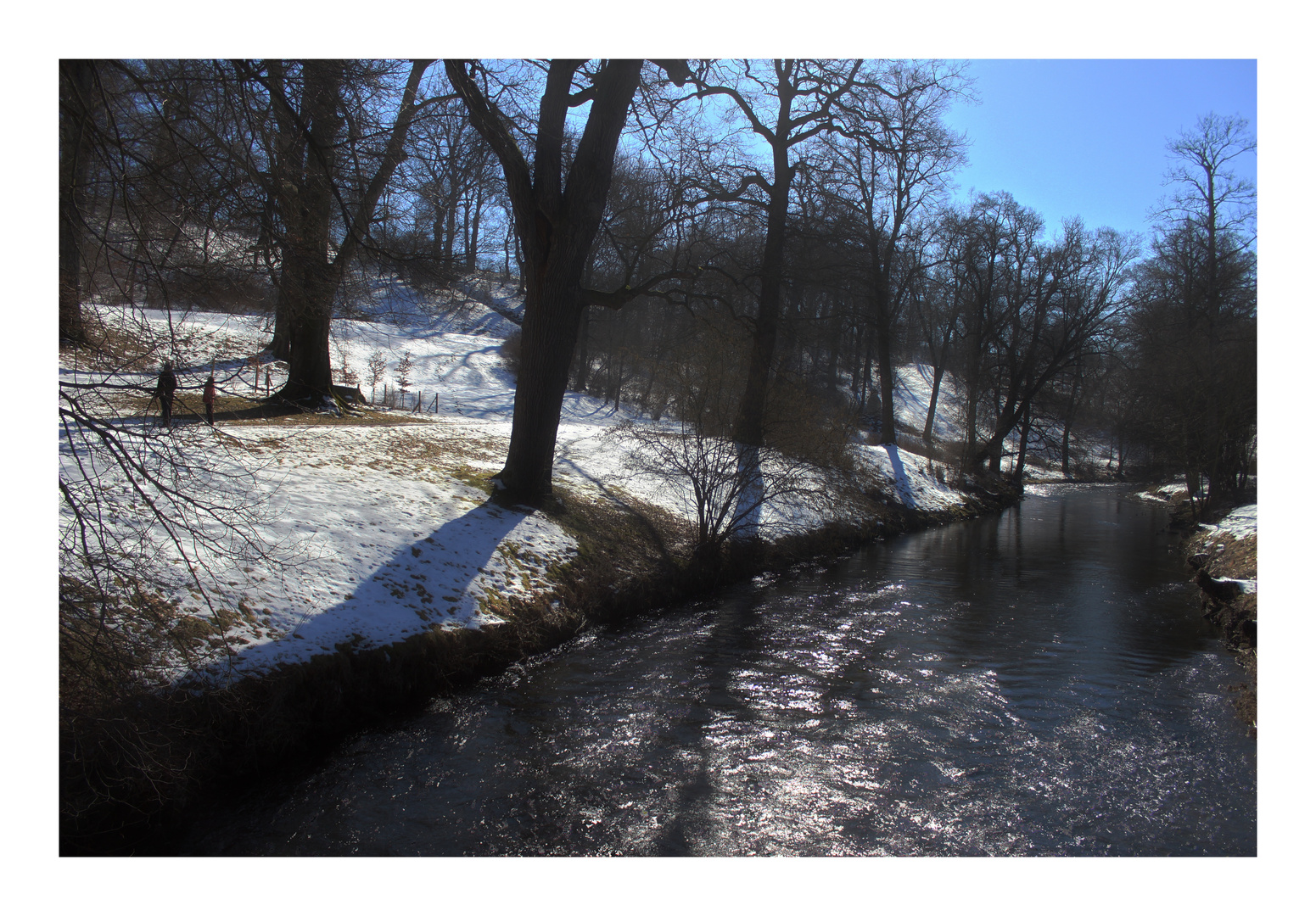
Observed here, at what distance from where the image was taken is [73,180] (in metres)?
4.12

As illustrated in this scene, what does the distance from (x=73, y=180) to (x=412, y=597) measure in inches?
182

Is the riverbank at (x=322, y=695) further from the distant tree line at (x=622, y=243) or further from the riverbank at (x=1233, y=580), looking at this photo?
the riverbank at (x=1233, y=580)

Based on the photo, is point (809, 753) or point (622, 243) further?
point (622, 243)

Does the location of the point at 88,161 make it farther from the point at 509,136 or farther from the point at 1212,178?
the point at 1212,178

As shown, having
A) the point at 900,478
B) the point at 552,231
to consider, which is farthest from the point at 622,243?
the point at 900,478

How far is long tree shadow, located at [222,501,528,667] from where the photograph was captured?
A: 241 inches

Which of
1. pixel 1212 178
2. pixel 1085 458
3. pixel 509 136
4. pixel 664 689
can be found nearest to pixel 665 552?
pixel 664 689

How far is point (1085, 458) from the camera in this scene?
36312mm

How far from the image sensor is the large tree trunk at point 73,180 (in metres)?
3.99

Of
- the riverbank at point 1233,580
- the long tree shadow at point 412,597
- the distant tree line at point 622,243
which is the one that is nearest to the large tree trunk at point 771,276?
the distant tree line at point 622,243

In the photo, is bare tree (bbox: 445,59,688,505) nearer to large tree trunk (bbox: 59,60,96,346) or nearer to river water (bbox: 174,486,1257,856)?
river water (bbox: 174,486,1257,856)

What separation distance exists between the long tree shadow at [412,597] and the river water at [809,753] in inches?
34.7

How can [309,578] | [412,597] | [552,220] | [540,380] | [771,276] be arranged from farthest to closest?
[771,276], [540,380], [552,220], [412,597], [309,578]

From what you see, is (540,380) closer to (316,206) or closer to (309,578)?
(309,578)
